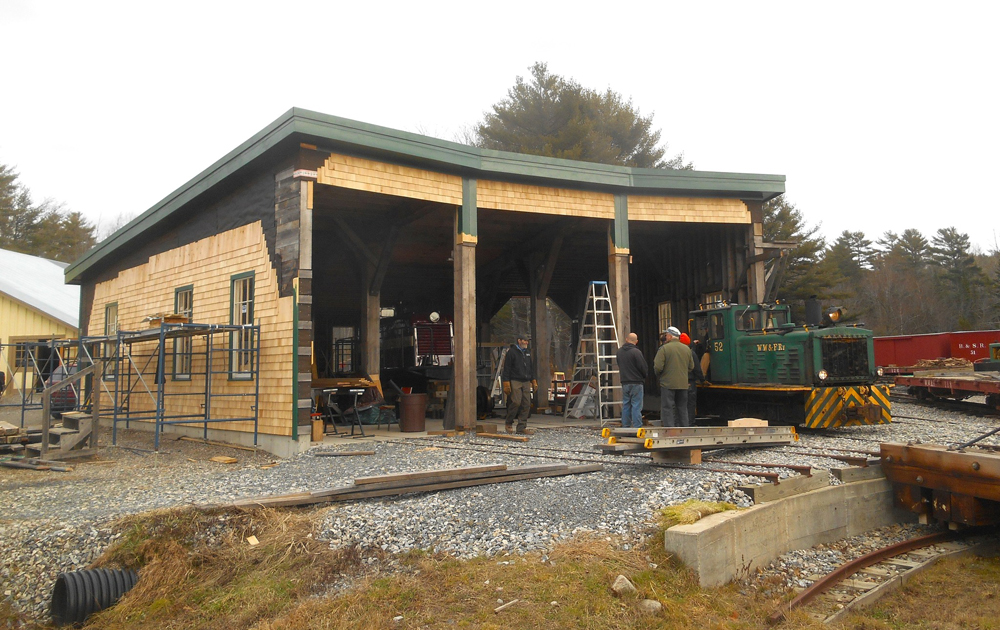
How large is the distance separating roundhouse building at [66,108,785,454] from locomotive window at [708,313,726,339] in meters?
1.62

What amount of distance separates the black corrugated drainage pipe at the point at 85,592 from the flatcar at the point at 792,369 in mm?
9672

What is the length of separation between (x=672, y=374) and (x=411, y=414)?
5006 millimetres

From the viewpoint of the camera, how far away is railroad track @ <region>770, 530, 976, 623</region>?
5.41 meters

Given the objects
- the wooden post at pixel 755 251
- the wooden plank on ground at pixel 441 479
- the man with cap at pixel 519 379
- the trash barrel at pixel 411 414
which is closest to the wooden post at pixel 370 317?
the trash barrel at pixel 411 414

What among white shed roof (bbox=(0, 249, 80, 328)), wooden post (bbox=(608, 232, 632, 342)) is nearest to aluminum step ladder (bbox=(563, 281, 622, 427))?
wooden post (bbox=(608, 232, 632, 342))

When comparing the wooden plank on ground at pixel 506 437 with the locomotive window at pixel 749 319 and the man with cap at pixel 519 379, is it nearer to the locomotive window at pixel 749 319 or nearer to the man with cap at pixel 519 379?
the man with cap at pixel 519 379

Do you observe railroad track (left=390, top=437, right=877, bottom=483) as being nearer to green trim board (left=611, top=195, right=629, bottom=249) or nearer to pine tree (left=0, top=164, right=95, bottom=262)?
green trim board (left=611, top=195, right=629, bottom=249)

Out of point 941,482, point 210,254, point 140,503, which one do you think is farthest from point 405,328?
point 941,482

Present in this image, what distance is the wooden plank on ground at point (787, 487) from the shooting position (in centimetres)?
654

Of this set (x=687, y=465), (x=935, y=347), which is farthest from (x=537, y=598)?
(x=935, y=347)

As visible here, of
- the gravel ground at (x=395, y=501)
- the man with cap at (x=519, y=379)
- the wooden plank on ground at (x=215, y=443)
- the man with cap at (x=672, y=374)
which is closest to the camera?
the gravel ground at (x=395, y=501)

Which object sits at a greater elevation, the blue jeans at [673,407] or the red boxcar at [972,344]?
the red boxcar at [972,344]

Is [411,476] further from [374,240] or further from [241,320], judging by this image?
[374,240]

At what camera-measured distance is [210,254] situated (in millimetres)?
13430
